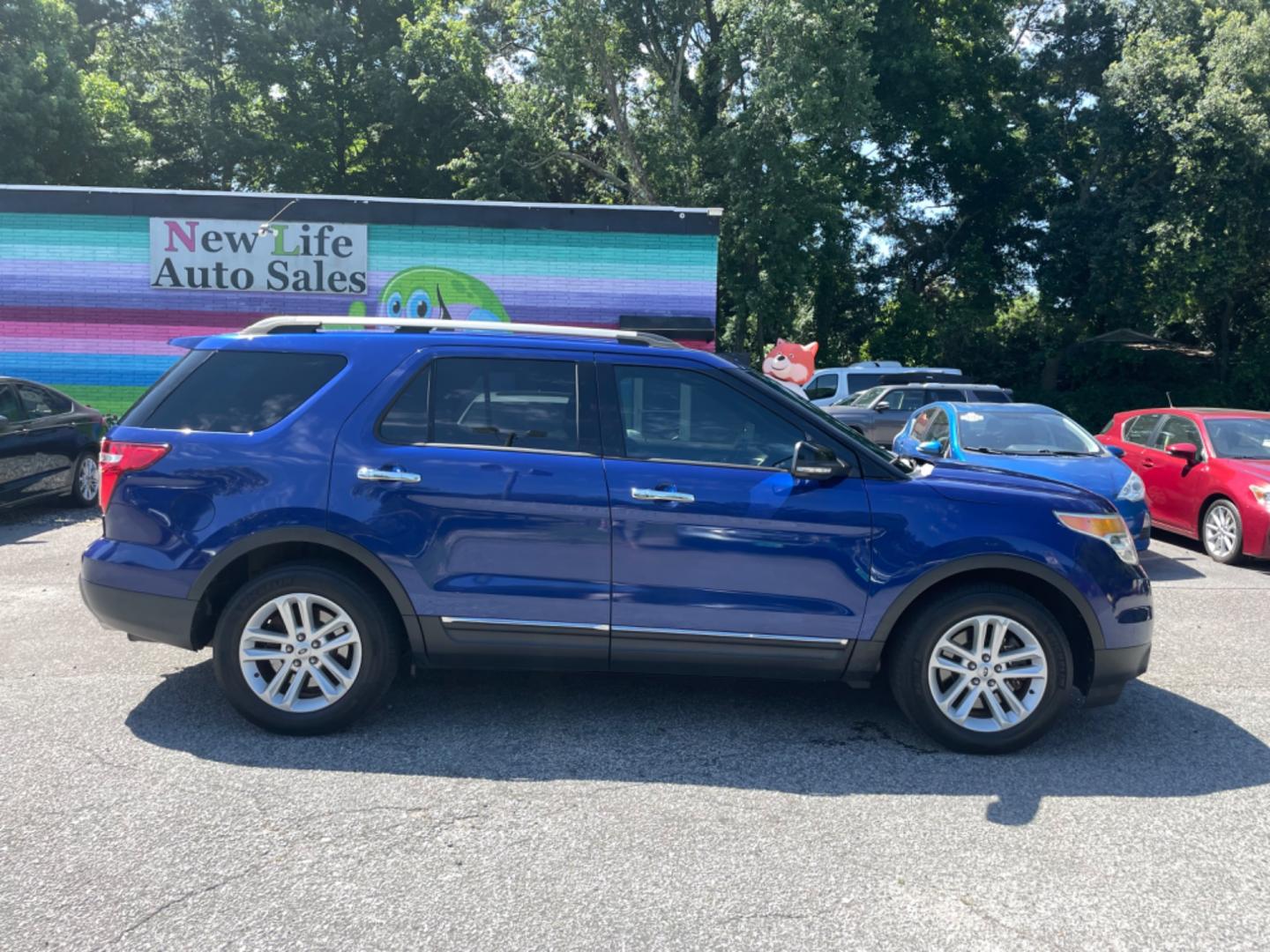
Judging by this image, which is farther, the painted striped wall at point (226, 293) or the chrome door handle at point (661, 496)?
the painted striped wall at point (226, 293)

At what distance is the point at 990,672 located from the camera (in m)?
4.47

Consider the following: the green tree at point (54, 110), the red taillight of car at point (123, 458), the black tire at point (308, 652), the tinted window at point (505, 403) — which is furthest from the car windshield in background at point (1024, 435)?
the green tree at point (54, 110)

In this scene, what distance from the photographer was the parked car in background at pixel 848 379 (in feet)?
60.8

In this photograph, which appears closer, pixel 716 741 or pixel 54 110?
pixel 716 741

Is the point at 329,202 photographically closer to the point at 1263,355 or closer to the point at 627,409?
the point at 627,409

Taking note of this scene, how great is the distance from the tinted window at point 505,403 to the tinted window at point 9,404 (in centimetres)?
745

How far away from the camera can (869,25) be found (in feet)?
70.3

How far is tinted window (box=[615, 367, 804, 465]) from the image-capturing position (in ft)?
14.9

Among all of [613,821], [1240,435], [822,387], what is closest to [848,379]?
[822,387]

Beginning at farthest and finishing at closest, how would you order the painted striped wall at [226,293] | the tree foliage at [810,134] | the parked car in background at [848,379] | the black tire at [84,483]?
the tree foliage at [810,134] → the parked car in background at [848,379] → the painted striped wall at [226,293] → the black tire at [84,483]

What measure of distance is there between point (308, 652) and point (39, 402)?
7868 mm

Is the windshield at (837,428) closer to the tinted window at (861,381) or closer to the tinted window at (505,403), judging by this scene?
the tinted window at (505,403)

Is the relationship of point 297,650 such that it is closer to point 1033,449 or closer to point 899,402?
point 1033,449

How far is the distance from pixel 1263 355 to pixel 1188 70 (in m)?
7.98
